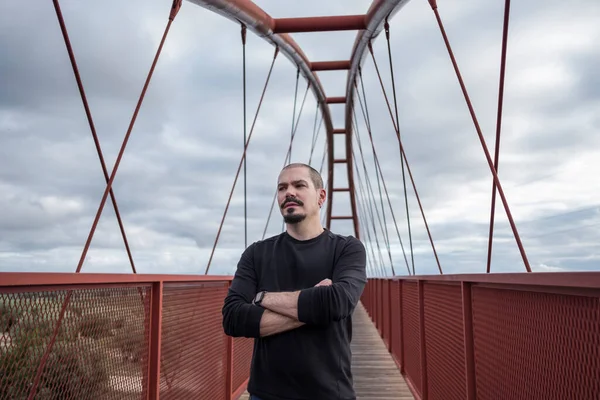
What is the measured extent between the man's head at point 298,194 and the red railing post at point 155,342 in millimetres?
1158

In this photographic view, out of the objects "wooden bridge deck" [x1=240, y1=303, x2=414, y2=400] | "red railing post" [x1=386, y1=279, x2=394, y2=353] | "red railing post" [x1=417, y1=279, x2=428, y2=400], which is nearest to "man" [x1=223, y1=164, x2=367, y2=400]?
"red railing post" [x1=417, y1=279, x2=428, y2=400]

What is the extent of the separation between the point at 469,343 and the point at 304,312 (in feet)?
5.05

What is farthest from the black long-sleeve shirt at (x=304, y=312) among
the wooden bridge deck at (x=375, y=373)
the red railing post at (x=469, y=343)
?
the wooden bridge deck at (x=375, y=373)

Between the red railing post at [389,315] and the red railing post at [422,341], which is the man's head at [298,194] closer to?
the red railing post at [422,341]

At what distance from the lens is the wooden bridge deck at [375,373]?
5.14 meters

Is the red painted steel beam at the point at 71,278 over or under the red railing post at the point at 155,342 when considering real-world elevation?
over

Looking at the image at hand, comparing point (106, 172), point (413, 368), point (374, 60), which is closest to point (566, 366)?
point (413, 368)

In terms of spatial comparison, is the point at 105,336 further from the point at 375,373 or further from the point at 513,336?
the point at 375,373

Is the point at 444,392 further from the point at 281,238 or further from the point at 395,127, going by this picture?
the point at 395,127

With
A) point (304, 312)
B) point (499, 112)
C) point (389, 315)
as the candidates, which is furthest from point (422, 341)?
point (389, 315)

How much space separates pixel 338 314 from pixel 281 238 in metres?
0.40

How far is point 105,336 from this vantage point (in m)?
2.05

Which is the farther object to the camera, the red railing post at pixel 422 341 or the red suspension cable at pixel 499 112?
the red suspension cable at pixel 499 112

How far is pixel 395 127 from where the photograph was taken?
909 cm
